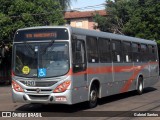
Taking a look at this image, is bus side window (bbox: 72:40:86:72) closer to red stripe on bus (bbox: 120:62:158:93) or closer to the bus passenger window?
red stripe on bus (bbox: 120:62:158:93)

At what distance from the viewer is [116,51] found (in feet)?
55.8

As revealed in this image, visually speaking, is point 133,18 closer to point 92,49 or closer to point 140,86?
point 140,86

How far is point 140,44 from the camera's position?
67.4ft

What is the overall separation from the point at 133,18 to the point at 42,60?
3461cm

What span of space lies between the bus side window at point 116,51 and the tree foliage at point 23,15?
1614 centimetres

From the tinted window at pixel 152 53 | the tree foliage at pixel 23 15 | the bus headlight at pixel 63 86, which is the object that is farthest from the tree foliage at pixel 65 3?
the bus headlight at pixel 63 86

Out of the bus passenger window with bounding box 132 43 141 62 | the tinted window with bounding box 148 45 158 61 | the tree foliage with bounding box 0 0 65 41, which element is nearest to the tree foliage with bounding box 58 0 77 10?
the tree foliage with bounding box 0 0 65 41

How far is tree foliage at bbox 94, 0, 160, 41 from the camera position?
148 feet

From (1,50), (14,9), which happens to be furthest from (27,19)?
(1,50)

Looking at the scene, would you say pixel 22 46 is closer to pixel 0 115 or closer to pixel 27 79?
pixel 27 79

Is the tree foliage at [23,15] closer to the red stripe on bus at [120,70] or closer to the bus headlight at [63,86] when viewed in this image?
the red stripe on bus at [120,70]

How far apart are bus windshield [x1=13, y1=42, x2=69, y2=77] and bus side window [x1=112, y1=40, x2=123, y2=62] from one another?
4.18 m

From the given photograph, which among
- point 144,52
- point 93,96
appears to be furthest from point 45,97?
point 144,52

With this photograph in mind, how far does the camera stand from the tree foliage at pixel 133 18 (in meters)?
45.0
